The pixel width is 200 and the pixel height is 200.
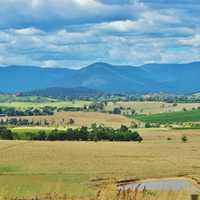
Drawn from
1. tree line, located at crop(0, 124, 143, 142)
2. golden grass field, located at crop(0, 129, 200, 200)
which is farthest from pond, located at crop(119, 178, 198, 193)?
tree line, located at crop(0, 124, 143, 142)

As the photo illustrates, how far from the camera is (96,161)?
91812 mm

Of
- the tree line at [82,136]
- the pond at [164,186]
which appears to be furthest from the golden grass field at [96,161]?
the pond at [164,186]

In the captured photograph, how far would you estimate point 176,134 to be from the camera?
6043 inches

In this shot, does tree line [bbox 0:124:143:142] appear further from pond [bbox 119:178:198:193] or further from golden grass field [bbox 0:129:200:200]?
pond [bbox 119:178:198:193]

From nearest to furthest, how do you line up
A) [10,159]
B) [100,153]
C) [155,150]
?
1. [10,159]
2. [100,153]
3. [155,150]

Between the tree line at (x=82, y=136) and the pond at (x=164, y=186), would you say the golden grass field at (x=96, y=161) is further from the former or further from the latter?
the pond at (x=164, y=186)

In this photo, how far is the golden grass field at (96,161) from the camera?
228ft

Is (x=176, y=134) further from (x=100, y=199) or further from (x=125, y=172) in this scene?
(x=100, y=199)

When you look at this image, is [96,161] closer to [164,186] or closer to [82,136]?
[164,186]

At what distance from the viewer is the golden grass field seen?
69.4 meters

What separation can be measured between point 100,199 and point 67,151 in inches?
3637

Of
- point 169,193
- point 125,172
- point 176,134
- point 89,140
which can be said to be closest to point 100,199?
point 169,193

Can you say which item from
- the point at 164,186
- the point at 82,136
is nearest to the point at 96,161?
the point at 164,186

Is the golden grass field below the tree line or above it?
below
